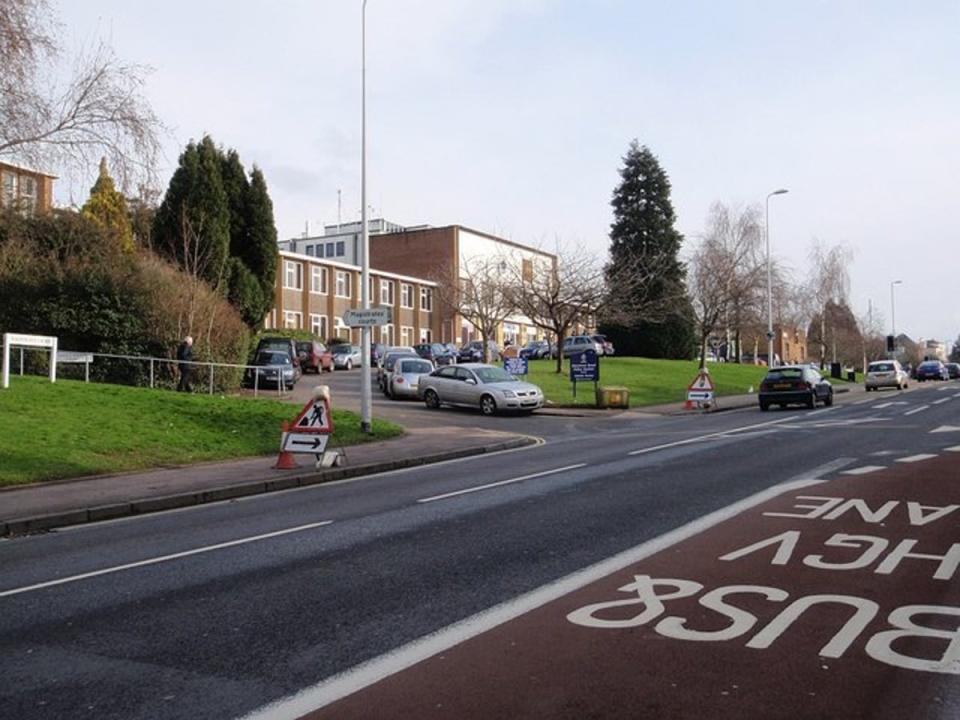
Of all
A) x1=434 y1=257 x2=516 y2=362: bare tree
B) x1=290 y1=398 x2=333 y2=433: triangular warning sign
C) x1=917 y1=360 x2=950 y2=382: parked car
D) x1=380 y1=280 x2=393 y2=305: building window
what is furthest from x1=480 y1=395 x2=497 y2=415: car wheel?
x1=917 y1=360 x2=950 y2=382: parked car

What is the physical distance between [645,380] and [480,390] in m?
15.9

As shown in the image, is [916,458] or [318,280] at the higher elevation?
[318,280]

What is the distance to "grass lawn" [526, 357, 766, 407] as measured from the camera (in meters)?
33.1

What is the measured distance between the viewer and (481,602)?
5.80 meters

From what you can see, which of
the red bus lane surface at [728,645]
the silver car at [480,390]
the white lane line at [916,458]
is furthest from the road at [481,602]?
the silver car at [480,390]

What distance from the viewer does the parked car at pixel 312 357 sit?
1617 inches

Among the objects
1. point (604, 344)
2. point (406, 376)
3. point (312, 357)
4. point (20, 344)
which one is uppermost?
point (604, 344)

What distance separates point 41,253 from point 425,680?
28.4 metres

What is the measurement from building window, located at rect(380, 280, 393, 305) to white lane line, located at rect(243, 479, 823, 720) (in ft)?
198

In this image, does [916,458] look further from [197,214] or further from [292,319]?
[292,319]

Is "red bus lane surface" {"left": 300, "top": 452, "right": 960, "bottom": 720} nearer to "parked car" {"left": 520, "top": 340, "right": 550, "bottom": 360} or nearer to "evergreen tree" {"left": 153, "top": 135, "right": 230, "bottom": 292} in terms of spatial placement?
"evergreen tree" {"left": 153, "top": 135, "right": 230, "bottom": 292}

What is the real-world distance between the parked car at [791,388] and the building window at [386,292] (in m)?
42.0

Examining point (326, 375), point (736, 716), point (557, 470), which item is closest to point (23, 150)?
point (557, 470)

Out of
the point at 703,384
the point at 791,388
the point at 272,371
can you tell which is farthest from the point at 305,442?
the point at 791,388
